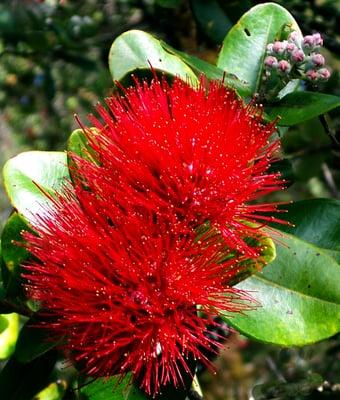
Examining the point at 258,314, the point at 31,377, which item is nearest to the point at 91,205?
the point at 258,314

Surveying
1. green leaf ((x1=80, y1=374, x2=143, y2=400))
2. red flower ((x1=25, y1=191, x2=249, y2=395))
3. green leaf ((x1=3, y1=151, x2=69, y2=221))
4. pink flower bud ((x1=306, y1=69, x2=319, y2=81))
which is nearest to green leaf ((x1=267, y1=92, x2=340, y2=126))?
pink flower bud ((x1=306, y1=69, x2=319, y2=81))

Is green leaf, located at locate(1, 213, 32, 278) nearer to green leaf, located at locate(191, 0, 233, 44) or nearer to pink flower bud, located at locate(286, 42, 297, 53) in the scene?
pink flower bud, located at locate(286, 42, 297, 53)

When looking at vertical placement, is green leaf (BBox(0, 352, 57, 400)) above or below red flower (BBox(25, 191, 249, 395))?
below

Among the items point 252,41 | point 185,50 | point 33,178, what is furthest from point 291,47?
point 185,50

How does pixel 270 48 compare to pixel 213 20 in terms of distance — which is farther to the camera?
pixel 213 20

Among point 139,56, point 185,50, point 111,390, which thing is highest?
point 139,56

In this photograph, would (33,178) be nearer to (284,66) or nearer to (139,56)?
(139,56)

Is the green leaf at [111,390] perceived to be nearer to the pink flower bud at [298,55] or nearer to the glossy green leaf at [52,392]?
the glossy green leaf at [52,392]
